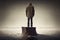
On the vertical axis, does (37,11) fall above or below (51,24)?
above

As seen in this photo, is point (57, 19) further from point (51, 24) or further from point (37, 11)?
point (37, 11)

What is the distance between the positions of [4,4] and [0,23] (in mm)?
1680

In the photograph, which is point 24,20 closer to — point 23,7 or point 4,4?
point 23,7

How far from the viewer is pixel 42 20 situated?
45.1ft

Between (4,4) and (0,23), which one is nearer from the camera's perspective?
(0,23)

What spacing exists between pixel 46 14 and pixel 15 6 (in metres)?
2.32

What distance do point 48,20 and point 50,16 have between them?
0.41 m

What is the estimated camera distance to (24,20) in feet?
44.1

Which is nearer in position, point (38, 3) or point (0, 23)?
point (0, 23)

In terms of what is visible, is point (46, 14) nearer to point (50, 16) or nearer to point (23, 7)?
point (50, 16)

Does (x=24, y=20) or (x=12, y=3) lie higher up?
(x=12, y=3)

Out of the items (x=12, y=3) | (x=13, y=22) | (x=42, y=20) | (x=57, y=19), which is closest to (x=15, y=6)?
(x=12, y=3)

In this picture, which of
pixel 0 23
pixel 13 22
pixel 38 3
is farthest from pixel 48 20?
pixel 0 23

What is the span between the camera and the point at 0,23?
1325 centimetres
